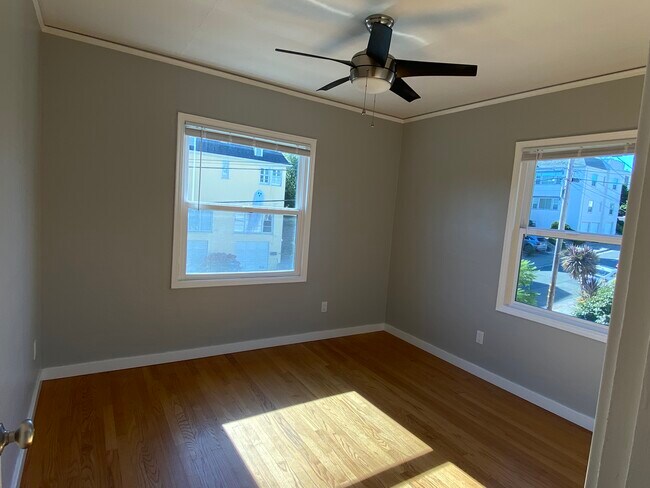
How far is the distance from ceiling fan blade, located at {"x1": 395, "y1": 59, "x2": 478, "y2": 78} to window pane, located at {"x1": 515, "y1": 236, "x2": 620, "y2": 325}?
1640 millimetres

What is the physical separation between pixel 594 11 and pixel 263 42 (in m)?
1.88

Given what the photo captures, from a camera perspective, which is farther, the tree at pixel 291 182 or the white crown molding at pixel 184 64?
the tree at pixel 291 182

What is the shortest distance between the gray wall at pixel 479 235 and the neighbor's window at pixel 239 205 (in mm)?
1199

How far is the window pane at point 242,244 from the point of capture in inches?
129

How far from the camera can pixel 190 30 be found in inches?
95.3

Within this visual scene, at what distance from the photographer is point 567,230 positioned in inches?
113

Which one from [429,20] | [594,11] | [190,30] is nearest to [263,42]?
[190,30]

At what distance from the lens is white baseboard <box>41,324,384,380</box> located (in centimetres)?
282

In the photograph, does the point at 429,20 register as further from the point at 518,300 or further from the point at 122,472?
the point at 122,472

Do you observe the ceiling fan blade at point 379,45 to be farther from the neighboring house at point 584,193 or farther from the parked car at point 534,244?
the parked car at point 534,244

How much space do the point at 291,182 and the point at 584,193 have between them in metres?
2.43

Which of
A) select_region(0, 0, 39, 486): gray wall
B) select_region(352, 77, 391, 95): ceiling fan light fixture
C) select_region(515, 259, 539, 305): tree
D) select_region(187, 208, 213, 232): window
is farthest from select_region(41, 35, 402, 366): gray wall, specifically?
select_region(515, 259, 539, 305): tree

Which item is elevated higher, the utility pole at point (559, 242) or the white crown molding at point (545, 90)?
the white crown molding at point (545, 90)

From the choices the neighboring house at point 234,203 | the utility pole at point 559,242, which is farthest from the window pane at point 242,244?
the utility pole at point 559,242
